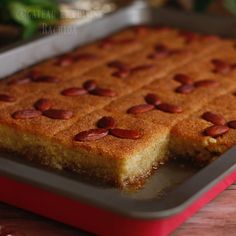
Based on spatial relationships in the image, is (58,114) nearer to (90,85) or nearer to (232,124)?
(90,85)

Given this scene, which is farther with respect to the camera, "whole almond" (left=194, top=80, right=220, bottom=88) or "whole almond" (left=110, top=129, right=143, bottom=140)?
"whole almond" (left=194, top=80, right=220, bottom=88)

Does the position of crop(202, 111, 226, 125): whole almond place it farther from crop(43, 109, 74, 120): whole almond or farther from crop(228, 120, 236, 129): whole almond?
crop(43, 109, 74, 120): whole almond

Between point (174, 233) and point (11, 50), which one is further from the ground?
point (11, 50)

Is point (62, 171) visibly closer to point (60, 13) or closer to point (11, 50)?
point (11, 50)

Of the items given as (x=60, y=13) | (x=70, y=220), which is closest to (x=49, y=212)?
(x=70, y=220)

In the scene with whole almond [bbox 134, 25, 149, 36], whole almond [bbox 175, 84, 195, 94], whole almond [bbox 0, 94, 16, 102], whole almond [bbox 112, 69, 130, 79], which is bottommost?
whole almond [bbox 134, 25, 149, 36]

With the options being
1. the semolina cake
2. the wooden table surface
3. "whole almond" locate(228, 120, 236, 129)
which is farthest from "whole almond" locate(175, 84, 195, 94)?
the wooden table surface

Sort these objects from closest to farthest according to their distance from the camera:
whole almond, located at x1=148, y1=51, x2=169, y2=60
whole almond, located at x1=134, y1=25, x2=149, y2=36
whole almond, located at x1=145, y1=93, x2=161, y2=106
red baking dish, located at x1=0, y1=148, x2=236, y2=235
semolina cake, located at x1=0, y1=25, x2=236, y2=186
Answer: red baking dish, located at x1=0, y1=148, x2=236, y2=235
semolina cake, located at x1=0, y1=25, x2=236, y2=186
whole almond, located at x1=145, y1=93, x2=161, y2=106
whole almond, located at x1=148, y1=51, x2=169, y2=60
whole almond, located at x1=134, y1=25, x2=149, y2=36

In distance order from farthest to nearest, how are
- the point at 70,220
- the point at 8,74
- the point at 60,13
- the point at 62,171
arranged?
the point at 60,13 → the point at 8,74 → the point at 62,171 → the point at 70,220
